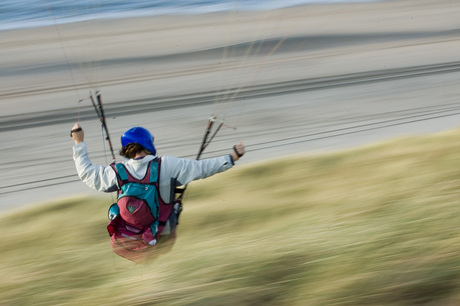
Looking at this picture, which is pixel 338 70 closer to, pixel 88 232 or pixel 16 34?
pixel 88 232

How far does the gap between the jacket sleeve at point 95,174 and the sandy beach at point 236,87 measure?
7.71ft

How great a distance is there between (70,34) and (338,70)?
12216 mm

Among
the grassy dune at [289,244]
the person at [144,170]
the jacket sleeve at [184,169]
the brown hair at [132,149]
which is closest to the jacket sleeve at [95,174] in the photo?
the person at [144,170]

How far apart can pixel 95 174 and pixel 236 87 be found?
9.78 meters

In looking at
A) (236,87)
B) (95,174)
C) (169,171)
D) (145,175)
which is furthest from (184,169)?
(236,87)

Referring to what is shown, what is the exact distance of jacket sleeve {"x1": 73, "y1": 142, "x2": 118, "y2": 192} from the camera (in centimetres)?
357

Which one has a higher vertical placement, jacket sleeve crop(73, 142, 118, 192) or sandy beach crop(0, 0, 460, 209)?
jacket sleeve crop(73, 142, 118, 192)

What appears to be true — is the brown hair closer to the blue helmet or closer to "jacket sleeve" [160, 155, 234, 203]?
the blue helmet

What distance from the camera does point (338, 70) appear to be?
539 inches

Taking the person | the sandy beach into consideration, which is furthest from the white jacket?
the sandy beach

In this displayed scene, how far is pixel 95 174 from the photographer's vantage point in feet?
11.9

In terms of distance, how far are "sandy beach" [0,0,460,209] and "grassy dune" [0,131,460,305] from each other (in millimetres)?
1617

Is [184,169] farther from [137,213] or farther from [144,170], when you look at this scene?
[137,213]

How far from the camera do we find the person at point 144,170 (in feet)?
11.5
